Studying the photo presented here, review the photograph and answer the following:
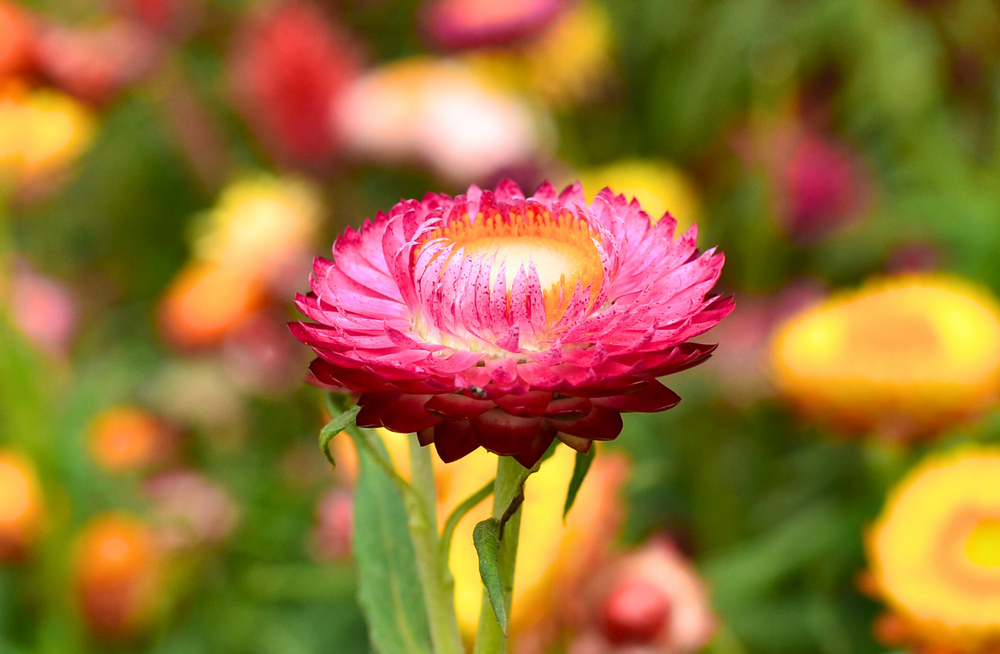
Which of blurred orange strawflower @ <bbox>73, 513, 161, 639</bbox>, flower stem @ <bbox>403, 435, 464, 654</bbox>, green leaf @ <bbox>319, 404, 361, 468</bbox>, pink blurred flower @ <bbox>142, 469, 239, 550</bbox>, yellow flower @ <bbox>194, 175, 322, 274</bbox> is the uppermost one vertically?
yellow flower @ <bbox>194, 175, 322, 274</bbox>

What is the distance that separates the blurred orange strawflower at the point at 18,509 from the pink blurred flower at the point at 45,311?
0.92 feet

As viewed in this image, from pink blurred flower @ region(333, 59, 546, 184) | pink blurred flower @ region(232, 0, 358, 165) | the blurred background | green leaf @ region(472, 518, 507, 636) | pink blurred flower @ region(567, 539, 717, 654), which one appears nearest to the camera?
green leaf @ region(472, 518, 507, 636)

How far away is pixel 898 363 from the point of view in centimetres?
62

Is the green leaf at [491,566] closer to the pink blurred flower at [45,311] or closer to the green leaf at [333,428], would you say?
the green leaf at [333,428]

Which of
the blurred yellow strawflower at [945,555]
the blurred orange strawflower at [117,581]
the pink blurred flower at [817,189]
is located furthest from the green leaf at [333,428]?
the pink blurred flower at [817,189]

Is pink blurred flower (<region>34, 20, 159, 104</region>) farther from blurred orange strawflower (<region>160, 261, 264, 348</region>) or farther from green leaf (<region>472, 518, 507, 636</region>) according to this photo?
green leaf (<region>472, 518, 507, 636</region>)

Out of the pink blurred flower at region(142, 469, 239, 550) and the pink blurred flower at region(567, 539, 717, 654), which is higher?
A: the pink blurred flower at region(142, 469, 239, 550)

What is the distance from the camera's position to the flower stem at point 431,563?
29cm

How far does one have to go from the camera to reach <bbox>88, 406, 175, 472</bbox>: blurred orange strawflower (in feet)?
3.03

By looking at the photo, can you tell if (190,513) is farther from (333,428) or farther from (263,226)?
(333,428)

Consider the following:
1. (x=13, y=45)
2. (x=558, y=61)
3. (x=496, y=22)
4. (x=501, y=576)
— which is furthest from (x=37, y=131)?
(x=501, y=576)

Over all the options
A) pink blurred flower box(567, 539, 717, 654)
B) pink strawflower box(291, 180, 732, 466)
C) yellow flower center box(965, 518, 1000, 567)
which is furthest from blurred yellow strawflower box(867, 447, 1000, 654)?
pink strawflower box(291, 180, 732, 466)

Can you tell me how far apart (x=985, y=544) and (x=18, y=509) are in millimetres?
698

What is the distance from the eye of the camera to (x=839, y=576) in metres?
0.66
